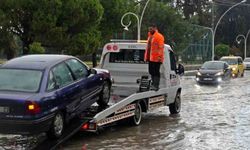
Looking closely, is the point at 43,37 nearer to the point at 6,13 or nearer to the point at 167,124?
the point at 6,13

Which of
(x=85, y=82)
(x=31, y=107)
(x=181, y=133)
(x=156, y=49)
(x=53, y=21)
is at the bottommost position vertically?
(x=181, y=133)

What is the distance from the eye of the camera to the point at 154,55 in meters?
12.8

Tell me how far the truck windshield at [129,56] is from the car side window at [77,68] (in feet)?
11.0

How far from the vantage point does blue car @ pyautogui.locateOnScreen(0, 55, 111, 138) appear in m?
8.66

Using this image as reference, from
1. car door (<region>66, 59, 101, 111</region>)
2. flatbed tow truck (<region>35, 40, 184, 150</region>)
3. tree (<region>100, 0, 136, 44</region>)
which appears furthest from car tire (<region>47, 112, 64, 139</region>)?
tree (<region>100, 0, 136, 44</region>)

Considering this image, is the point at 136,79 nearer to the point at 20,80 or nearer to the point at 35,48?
the point at 20,80

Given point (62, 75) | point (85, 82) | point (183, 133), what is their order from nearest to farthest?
point (62, 75), point (85, 82), point (183, 133)

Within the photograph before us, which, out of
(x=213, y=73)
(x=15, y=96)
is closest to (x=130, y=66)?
(x=15, y=96)

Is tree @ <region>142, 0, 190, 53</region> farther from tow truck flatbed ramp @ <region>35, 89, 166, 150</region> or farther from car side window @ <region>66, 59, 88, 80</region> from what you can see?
car side window @ <region>66, 59, 88, 80</region>

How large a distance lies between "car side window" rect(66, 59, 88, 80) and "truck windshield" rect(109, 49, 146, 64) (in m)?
3.34

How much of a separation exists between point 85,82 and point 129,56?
3780mm

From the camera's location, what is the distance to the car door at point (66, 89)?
9413 mm

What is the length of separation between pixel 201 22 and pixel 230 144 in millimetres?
83552

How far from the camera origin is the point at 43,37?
3184 cm
